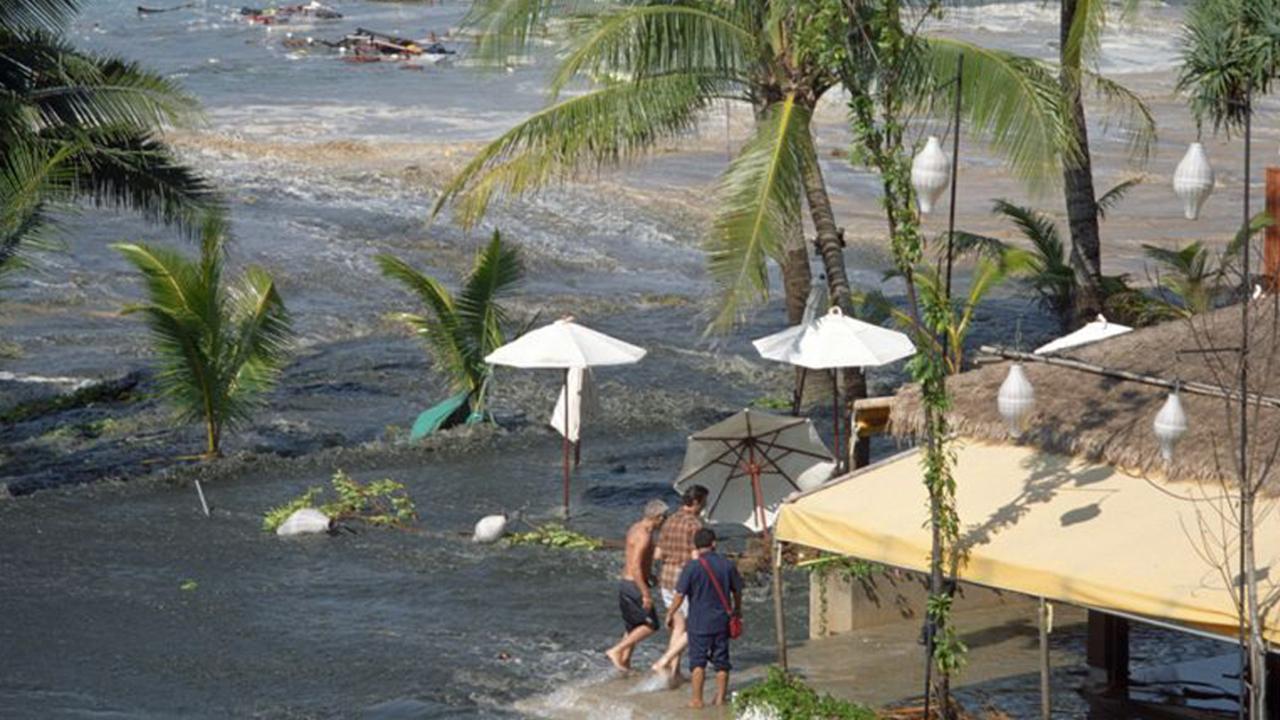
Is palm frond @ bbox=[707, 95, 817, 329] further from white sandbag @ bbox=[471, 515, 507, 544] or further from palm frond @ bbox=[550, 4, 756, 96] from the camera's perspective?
white sandbag @ bbox=[471, 515, 507, 544]

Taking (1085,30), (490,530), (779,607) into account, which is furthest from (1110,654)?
(1085,30)

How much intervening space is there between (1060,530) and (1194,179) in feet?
7.16

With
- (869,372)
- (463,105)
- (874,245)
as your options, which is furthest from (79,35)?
(869,372)

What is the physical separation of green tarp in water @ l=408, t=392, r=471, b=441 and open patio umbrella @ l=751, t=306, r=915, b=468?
5969mm

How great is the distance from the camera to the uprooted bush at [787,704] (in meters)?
11.8

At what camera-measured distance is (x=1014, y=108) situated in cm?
1639

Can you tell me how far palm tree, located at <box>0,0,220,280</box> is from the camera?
18.8m

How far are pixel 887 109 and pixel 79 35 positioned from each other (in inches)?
2779

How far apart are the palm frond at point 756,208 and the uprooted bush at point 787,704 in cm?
382

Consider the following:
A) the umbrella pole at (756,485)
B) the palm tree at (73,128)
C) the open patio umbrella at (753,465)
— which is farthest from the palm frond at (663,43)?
the palm tree at (73,128)

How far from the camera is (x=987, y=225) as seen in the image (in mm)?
34750

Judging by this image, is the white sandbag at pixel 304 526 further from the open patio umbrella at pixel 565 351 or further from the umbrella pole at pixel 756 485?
the umbrella pole at pixel 756 485

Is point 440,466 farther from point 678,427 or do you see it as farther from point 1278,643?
point 1278,643

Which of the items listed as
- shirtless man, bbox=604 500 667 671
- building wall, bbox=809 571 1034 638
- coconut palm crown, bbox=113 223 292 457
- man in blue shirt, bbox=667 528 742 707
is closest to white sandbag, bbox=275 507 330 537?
coconut palm crown, bbox=113 223 292 457
